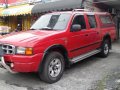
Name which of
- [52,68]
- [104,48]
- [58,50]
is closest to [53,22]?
[58,50]

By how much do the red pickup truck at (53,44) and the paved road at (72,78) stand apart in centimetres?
30

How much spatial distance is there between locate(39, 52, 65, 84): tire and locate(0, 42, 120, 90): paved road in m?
0.16

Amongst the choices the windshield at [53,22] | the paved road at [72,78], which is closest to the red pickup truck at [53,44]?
the windshield at [53,22]

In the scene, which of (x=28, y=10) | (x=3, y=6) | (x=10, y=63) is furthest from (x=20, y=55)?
(x=3, y=6)

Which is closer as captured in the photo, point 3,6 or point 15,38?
point 15,38

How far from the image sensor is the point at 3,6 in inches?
872

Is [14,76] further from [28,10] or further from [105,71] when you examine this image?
[28,10]

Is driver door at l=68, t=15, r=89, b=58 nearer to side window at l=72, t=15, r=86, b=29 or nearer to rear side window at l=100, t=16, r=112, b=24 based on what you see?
side window at l=72, t=15, r=86, b=29

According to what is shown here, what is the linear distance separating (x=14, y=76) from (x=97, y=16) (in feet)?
13.3

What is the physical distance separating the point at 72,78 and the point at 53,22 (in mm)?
1911

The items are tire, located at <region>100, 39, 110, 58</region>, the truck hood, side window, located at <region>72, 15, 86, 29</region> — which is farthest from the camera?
tire, located at <region>100, 39, 110, 58</region>

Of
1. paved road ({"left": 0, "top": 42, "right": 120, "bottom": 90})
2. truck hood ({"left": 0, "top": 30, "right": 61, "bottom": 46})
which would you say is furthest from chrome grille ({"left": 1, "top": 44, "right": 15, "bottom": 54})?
paved road ({"left": 0, "top": 42, "right": 120, "bottom": 90})

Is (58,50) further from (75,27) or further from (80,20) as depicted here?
(80,20)

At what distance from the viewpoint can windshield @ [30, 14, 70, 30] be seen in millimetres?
6866
